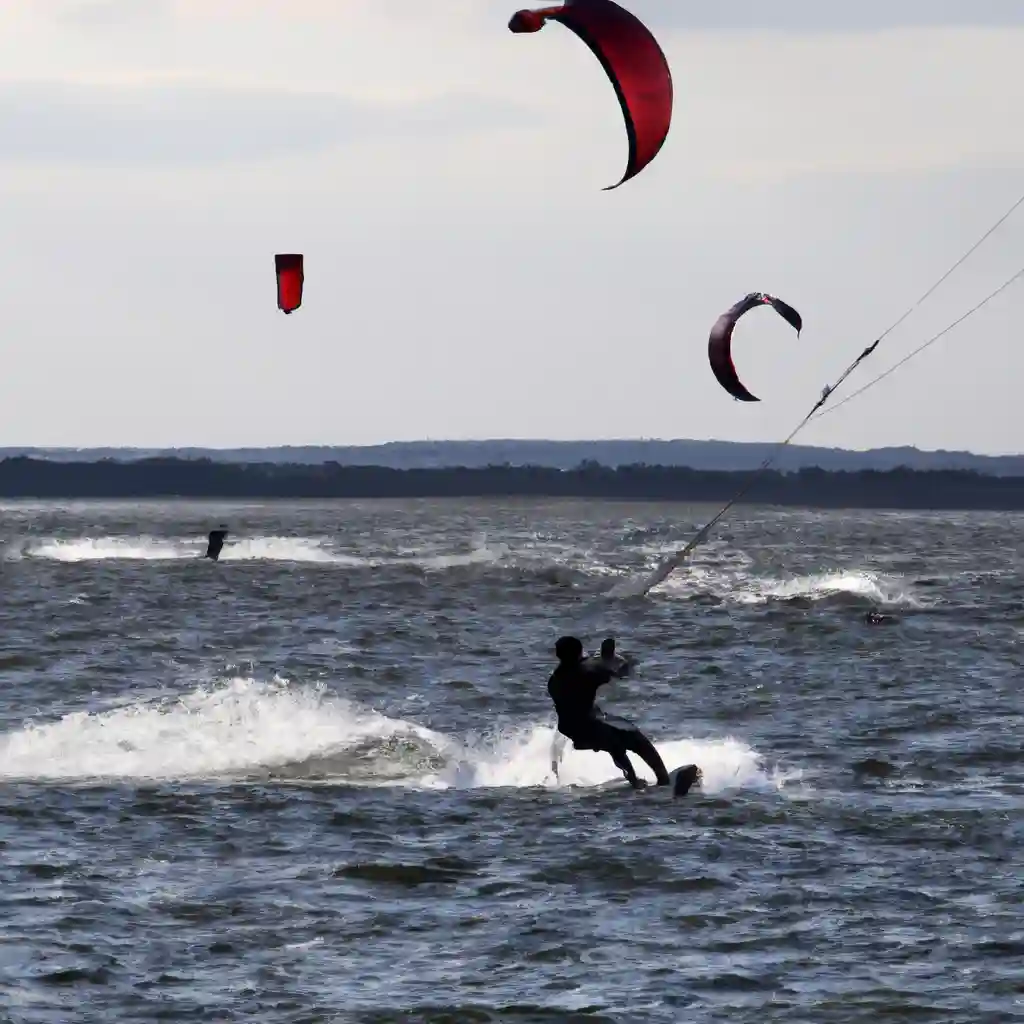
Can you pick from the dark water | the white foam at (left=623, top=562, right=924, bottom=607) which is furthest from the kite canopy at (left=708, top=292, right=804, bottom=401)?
the white foam at (left=623, top=562, right=924, bottom=607)

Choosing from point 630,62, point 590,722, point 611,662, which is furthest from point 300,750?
point 630,62

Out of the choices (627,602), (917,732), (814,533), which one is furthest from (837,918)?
(814,533)

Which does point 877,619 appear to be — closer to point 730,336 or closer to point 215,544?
point 730,336

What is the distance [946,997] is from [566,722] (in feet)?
24.5

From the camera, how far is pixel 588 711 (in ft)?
66.0

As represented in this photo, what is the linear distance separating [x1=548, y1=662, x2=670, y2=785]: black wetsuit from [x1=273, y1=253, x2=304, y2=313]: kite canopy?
66.3 ft

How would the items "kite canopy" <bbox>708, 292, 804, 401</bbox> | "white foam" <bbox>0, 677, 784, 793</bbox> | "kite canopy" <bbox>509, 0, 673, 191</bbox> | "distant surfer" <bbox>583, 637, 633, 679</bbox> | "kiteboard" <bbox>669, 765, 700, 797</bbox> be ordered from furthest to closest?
"kite canopy" <bbox>708, 292, 804, 401</bbox> < "kite canopy" <bbox>509, 0, 673, 191</bbox> < "white foam" <bbox>0, 677, 784, 793</bbox> < "kiteboard" <bbox>669, 765, 700, 797</bbox> < "distant surfer" <bbox>583, 637, 633, 679</bbox>

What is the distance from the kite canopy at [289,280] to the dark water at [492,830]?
5.85 meters

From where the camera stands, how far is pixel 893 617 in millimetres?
44406

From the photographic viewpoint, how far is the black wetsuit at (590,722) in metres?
20.0

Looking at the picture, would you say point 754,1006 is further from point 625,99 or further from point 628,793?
point 625,99

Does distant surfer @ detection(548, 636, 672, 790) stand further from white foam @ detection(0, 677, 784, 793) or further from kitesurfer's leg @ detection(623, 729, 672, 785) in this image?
white foam @ detection(0, 677, 784, 793)

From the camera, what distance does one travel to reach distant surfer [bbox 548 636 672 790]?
1997cm

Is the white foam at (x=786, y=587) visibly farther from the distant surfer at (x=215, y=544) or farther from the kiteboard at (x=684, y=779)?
the kiteboard at (x=684, y=779)
